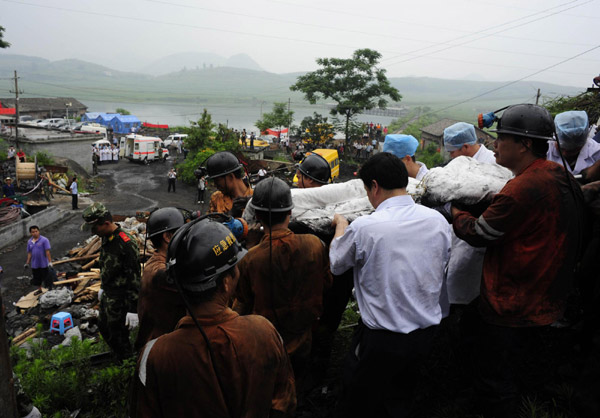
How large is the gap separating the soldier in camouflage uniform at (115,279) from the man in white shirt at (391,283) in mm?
3267

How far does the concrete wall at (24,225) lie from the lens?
45.0 feet

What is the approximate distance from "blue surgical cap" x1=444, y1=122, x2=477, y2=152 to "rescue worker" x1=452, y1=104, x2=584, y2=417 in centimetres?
135

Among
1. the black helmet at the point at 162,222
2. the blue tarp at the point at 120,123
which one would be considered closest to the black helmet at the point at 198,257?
the black helmet at the point at 162,222

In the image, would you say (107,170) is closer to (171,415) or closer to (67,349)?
(67,349)

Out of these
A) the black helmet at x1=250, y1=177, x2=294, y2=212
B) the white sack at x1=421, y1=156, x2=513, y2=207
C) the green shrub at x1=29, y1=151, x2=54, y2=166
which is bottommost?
the green shrub at x1=29, y1=151, x2=54, y2=166

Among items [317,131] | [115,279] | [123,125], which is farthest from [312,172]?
[123,125]

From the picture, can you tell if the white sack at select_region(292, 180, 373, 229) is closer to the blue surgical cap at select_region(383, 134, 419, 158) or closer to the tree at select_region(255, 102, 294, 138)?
the blue surgical cap at select_region(383, 134, 419, 158)

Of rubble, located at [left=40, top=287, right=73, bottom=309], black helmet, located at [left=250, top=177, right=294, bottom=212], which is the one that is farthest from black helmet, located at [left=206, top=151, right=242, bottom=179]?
rubble, located at [left=40, top=287, right=73, bottom=309]

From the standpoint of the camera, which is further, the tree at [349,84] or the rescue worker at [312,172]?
the tree at [349,84]

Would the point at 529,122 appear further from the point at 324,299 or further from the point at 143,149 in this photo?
the point at 143,149

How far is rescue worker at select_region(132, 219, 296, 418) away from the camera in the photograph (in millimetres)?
1699

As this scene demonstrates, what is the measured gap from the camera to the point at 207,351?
170 centimetres

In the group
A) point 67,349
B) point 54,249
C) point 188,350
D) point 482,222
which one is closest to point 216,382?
point 188,350

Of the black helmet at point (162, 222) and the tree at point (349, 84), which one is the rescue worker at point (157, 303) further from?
the tree at point (349, 84)
